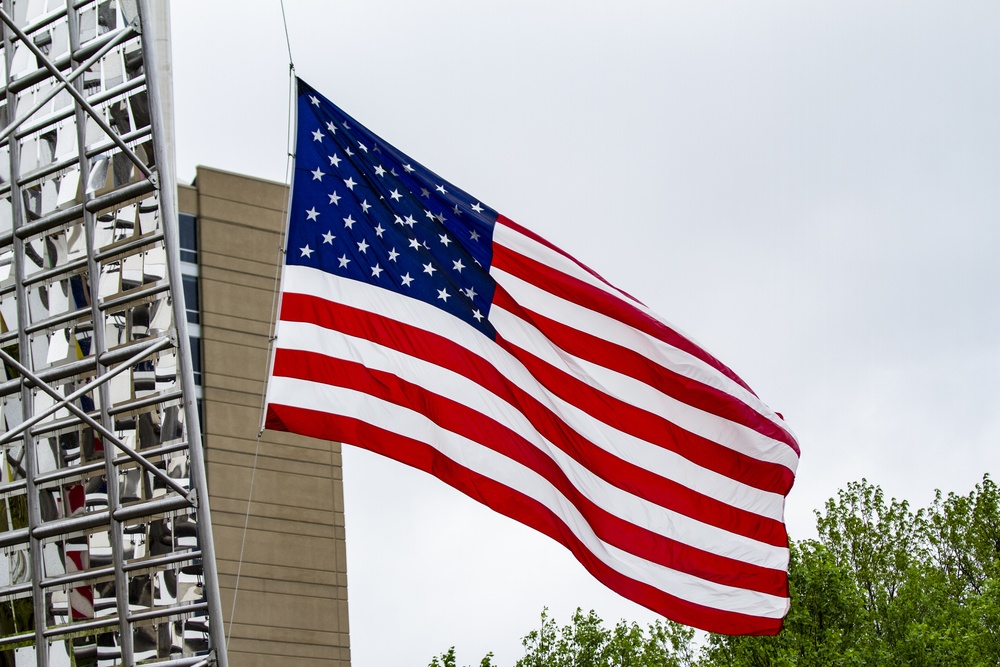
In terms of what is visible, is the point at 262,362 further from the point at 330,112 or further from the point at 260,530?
the point at 330,112

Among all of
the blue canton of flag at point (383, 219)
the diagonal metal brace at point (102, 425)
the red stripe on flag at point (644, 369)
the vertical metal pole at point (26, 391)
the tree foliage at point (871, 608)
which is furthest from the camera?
the tree foliage at point (871, 608)

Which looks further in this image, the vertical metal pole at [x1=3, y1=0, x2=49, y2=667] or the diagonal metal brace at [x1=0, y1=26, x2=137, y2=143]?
the vertical metal pole at [x1=3, y1=0, x2=49, y2=667]

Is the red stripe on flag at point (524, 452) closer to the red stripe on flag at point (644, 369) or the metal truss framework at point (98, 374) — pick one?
the red stripe on flag at point (644, 369)

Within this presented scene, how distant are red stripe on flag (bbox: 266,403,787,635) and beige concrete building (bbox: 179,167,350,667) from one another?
105 feet

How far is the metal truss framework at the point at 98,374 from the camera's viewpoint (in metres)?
12.7

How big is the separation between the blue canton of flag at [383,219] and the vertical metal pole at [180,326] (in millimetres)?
1234

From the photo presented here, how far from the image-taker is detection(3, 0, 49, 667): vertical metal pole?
42.3 feet

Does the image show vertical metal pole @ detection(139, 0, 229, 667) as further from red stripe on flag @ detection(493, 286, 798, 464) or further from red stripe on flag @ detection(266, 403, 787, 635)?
red stripe on flag @ detection(493, 286, 798, 464)

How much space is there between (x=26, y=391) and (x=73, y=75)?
3.18m

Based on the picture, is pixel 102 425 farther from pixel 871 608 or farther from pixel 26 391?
pixel 871 608

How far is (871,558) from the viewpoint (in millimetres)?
34500

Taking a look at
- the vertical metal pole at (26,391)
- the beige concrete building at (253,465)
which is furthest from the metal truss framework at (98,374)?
the beige concrete building at (253,465)

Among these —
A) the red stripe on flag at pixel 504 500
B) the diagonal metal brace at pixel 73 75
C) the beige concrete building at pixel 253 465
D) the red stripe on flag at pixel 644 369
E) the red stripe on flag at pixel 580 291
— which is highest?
the beige concrete building at pixel 253 465

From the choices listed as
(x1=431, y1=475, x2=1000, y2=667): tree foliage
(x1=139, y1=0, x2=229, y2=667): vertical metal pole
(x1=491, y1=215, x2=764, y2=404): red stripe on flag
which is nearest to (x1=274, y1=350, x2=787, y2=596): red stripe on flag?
(x1=139, y1=0, x2=229, y2=667): vertical metal pole
